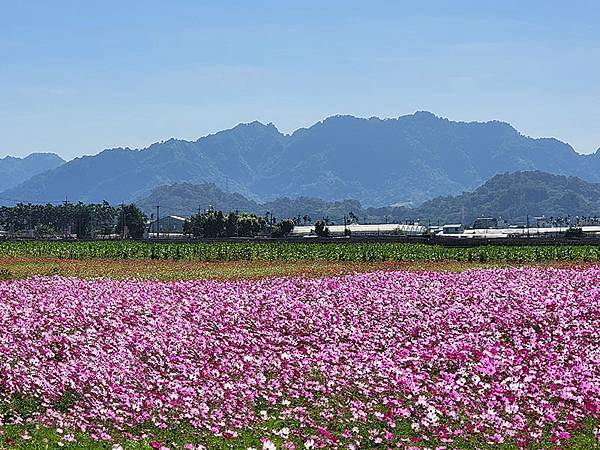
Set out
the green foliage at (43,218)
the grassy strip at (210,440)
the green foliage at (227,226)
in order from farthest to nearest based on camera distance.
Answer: the green foliage at (43,218) < the green foliage at (227,226) < the grassy strip at (210,440)

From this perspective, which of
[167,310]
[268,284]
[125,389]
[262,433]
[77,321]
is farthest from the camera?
[268,284]

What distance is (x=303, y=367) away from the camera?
15.4 metres

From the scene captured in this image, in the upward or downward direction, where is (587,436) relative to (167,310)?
downward

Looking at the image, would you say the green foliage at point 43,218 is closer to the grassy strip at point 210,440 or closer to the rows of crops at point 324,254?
the rows of crops at point 324,254

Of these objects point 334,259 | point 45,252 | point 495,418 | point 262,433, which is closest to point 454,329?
point 495,418

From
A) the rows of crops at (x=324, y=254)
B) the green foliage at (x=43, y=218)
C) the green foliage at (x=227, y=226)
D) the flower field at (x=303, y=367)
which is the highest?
the green foliage at (x=43, y=218)

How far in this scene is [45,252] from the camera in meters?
61.1

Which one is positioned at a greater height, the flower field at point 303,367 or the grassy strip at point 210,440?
the flower field at point 303,367

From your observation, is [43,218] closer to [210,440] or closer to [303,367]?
[303,367]

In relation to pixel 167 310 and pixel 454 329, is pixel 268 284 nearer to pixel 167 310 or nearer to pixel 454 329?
pixel 167 310

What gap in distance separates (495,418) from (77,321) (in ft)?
31.1

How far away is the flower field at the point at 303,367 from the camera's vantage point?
1214 centimetres

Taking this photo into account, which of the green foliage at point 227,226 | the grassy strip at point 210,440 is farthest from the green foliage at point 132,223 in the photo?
the grassy strip at point 210,440

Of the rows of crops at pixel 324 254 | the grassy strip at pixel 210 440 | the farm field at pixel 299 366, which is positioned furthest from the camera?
the rows of crops at pixel 324 254
